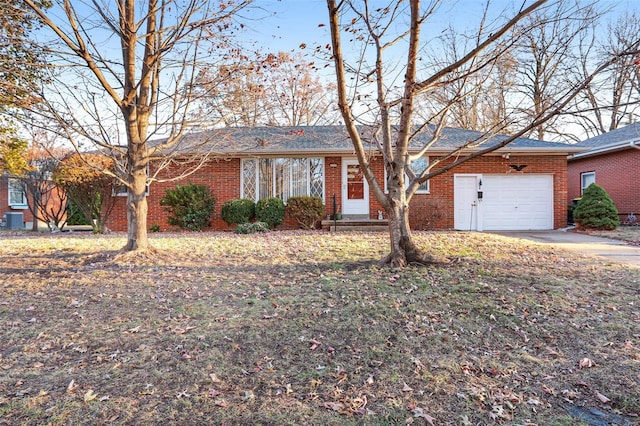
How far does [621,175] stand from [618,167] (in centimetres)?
36

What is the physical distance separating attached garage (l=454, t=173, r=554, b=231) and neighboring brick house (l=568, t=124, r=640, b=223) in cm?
209

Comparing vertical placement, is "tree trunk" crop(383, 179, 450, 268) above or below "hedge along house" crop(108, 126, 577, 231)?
below

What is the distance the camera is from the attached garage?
1353 centimetres

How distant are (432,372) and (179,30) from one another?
6799 millimetres

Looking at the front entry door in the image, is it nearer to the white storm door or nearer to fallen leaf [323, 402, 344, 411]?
the white storm door

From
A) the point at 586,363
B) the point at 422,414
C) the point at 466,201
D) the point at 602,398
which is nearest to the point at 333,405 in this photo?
the point at 422,414

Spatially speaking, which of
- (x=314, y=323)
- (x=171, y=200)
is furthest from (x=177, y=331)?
(x=171, y=200)

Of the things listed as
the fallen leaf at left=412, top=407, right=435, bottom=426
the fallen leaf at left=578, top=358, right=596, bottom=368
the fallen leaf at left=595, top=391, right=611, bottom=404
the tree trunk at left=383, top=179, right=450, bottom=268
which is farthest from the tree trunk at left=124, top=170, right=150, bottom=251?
the fallen leaf at left=595, top=391, right=611, bottom=404

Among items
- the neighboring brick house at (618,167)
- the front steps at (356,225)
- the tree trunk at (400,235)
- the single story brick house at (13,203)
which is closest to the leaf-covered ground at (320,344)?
the tree trunk at (400,235)

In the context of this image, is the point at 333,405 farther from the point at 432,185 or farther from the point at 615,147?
the point at 615,147

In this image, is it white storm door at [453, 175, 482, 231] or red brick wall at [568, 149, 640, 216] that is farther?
red brick wall at [568, 149, 640, 216]

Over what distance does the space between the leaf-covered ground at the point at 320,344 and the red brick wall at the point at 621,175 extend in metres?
11.1

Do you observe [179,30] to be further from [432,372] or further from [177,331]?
[432,372]

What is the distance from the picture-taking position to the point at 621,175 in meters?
15.0
